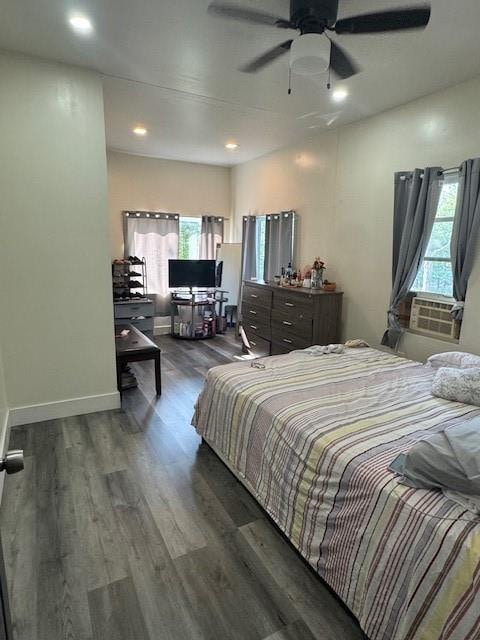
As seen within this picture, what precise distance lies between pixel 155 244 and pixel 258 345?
100 inches

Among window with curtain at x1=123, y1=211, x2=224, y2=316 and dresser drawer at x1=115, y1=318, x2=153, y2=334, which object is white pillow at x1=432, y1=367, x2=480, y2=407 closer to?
dresser drawer at x1=115, y1=318, x2=153, y2=334

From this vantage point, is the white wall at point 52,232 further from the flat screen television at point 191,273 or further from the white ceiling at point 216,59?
the flat screen television at point 191,273

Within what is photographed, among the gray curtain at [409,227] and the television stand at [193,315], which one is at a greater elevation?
the gray curtain at [409,227]

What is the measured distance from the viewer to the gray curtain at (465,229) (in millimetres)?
2768

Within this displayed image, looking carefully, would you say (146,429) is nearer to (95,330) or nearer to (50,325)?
(95,330)

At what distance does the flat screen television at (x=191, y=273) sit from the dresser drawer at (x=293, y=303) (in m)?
1.90

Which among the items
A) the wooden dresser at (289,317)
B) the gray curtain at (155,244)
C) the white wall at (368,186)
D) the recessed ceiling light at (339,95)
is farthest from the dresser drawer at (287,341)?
the gray curtain at (155,244)

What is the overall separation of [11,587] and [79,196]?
8.33 feet

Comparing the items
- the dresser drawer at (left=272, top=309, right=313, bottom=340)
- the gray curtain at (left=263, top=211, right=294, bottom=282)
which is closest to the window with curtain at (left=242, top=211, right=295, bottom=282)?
the gray curtain at (left=263, top=211, right=294, bottom=282)

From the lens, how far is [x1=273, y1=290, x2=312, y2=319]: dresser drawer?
391 cm

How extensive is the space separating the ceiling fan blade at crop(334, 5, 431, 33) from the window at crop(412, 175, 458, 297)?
151 cm

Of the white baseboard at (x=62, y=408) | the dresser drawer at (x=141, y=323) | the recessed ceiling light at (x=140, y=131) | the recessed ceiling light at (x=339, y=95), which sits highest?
the recessed ceiling light at (x=140, y=131)

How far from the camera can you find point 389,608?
49.1 inches

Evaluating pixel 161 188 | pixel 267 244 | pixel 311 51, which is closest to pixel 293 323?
pixel 267 244
